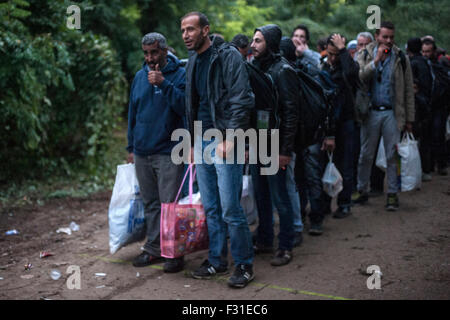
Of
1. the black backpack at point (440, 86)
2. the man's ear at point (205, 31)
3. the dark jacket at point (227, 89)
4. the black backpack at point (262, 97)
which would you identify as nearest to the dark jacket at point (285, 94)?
the black backpack at point (262, 97)

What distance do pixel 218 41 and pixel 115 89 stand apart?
523 cm

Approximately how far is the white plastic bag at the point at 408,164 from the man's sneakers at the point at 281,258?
2.57 meters

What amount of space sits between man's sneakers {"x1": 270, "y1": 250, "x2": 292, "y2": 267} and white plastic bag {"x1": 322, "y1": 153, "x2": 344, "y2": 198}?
1.37 metres

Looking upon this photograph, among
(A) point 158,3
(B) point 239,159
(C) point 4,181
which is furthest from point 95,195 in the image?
(A) point 158,3

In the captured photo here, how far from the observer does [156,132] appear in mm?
4840

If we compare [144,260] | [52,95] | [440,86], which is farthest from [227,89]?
[440,86]

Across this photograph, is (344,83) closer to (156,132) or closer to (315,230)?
(315,230)

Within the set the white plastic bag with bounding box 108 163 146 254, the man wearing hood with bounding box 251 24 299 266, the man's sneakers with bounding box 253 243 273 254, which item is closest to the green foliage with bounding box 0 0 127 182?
the white plastic bag with bounding box 108 163 146 254

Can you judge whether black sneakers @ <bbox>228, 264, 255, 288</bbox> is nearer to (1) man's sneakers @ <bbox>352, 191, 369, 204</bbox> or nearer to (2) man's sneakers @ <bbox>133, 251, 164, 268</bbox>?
(2) man's sneakers @ <bbox>133, 251, 164, 268</bbox>

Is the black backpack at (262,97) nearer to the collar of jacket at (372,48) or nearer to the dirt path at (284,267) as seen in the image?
the dirt path at (284,267)

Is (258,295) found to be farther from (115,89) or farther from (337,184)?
(115,89)

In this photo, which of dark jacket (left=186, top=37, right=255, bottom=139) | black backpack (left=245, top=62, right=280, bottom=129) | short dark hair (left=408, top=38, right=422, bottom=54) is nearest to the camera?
dark jacket (left=186, top=37, right=255, bottom=139)

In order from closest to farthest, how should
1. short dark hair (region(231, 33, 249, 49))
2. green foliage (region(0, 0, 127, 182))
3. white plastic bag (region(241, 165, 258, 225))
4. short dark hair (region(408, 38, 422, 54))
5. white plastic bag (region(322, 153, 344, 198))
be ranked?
1. white plastic bag (region(241, 165, 258, 225))
2. white plastic bag (region(322, 153, 344, 198))
3. short dark hair (region(231, 33, 249, 49))
4. green foliage (region(0, 0, 127, 182))
5. short dark hair (region(408, 38, 422, 54))

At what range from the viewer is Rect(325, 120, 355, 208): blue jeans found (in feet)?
21.1
